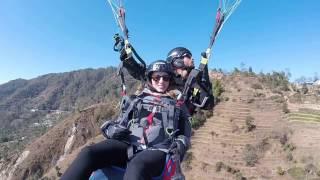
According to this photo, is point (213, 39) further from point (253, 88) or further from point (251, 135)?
point (253, 88)

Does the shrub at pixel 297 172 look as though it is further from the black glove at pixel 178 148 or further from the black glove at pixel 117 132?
the black glove at pixel 117 132

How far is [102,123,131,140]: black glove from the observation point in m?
4.03

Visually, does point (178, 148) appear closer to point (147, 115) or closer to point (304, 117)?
point (147, 115)

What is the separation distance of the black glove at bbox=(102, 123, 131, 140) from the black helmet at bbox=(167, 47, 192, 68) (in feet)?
4.85

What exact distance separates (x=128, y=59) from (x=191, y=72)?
0.85m

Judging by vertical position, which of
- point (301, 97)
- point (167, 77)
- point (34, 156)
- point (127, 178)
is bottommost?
point (34, 156)

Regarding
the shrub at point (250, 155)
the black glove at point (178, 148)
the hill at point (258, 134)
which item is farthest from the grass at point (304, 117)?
the black glove at point (178, 148)

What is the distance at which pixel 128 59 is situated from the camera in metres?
5.02

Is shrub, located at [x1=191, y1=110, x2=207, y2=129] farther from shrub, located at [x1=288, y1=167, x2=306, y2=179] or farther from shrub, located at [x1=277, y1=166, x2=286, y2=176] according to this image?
shrub, located at [x1=288, y1=167, x2=306, y2=179]

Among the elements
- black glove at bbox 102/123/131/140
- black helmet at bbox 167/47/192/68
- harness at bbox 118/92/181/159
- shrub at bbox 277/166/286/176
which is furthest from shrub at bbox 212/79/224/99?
black glove at bbox 102/123/131/140

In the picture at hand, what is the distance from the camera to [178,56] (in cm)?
530

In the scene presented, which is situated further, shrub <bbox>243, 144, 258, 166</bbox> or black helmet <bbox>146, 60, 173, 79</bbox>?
shrub <bbox>243, 144, 258, 166</bbox>

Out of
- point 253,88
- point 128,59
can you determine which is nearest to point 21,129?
point 253,88

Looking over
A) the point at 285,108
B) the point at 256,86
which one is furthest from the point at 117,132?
the point at 256,86
